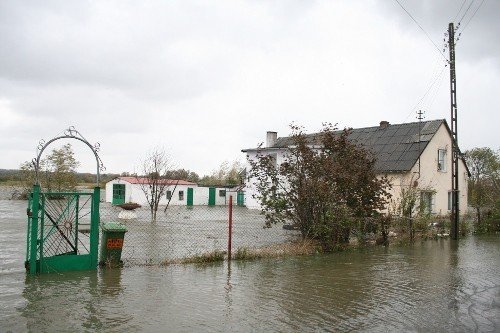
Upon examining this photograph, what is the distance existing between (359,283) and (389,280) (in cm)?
87

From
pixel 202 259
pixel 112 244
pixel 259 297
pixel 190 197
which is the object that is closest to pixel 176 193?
pixel 190 197

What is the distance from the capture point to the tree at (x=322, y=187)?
49.2 ft

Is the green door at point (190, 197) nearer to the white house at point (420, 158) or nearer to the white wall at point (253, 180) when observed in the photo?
the white wall at point (253, 180)

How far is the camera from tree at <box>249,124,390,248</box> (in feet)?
49.2

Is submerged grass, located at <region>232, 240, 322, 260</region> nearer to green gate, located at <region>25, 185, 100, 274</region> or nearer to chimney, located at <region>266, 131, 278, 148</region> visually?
green gate, located at <region>25, 185, 100, 274</region>

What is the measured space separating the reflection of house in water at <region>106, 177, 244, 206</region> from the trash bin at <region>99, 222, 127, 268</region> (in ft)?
108

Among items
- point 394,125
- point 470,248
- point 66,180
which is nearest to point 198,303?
point 470,248

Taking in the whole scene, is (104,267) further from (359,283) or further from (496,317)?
(496,317)

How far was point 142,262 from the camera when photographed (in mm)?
11781

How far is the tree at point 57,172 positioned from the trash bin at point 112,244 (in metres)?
35.3

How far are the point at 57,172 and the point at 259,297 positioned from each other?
1702 inches

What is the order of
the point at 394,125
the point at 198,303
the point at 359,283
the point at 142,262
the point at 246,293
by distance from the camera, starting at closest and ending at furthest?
the point at 198,303 < the point at 246,293 < the point at 359,283 < the point at 142,262 < the point at 394,125

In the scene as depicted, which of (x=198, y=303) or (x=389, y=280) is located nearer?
(x=198, y=303)

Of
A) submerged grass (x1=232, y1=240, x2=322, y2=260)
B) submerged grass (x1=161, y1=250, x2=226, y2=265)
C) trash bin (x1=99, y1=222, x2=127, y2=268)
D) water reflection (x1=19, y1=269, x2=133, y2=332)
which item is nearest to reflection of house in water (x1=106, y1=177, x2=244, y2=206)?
submerged grass (x1=232, y1=240, x2=322, y2=260)
